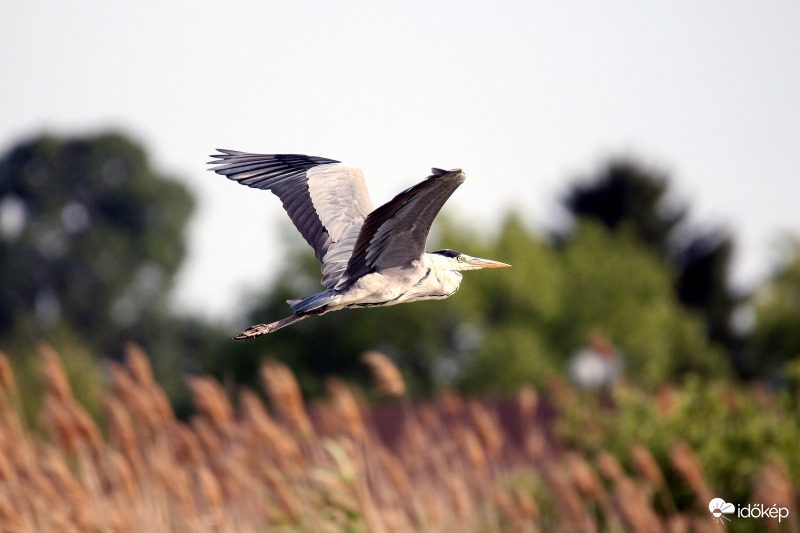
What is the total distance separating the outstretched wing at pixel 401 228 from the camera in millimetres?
4059

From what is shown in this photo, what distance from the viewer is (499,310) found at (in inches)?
1435

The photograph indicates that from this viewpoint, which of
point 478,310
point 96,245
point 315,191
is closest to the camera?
point 315,191

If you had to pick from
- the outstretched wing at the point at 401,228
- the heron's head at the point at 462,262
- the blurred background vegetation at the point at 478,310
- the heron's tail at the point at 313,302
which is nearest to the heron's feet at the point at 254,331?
the heron's tail at the point at 313,302

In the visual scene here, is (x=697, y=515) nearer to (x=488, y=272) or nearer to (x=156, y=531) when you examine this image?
(x=156, y=531)

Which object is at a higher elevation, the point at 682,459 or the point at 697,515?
the point at 682,459

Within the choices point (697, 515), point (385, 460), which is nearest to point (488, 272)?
point (697, 515)

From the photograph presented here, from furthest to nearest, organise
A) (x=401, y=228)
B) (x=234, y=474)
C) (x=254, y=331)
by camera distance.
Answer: (x=234, y=474) → (x=401, y=228) → (x=254, y=331)

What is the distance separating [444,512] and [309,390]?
24.8 meters

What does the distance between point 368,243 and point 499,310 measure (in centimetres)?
3231

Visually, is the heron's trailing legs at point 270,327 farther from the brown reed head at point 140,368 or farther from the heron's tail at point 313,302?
the brown reed head at point 140,368

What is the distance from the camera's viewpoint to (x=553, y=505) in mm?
10609

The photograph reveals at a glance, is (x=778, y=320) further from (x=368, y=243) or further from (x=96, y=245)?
(x=368, y=243)

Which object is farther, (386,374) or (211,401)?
(211,401)

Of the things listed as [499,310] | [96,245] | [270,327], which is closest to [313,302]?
[270,327]
